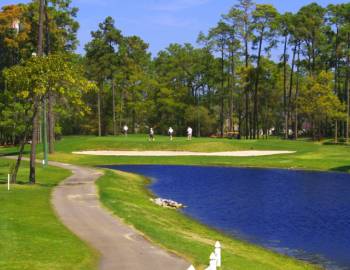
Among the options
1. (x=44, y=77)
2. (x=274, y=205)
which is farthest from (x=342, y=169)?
(x=44, y=77)

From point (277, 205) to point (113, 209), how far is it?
1336 cm

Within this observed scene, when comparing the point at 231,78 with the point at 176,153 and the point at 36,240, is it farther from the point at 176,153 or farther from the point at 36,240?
the point at 36,240

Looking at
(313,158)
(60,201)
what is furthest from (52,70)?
(313,158)

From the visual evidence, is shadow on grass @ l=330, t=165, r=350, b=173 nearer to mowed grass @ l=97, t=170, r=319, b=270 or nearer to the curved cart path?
mowed grass @ l=97, t=170, r=319, b=270

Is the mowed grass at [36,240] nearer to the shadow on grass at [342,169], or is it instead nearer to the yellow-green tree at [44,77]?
the yellow-green tree at [44,77]

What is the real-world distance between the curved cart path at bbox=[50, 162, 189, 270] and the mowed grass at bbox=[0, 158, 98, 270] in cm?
52

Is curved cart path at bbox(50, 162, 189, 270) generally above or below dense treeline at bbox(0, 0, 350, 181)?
below

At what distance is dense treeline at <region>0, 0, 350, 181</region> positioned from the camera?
87.1m

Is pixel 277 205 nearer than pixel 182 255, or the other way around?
pixel 182 255

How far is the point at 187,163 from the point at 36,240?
5146cm

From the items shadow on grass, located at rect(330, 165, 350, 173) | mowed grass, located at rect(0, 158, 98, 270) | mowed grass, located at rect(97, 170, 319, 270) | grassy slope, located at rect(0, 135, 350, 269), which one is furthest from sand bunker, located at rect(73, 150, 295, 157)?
mowed grass, located at rect(0, 158, 98, 270)

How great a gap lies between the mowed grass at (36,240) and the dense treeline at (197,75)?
4382cm

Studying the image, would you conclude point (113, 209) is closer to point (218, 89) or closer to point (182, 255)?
point (182, 255)

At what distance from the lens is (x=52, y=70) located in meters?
36.7
